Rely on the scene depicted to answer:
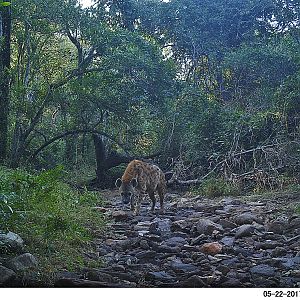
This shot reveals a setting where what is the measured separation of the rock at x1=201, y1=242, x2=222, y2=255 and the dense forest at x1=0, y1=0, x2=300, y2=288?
1470 mm

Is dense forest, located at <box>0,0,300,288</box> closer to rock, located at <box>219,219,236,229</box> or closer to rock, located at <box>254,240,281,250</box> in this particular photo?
rock, located at <box>219,219,236,229</box>

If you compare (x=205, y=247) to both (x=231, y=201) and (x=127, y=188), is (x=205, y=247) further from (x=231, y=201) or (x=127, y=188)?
(x=127, y=188)

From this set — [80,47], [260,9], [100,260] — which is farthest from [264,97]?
[80,47]

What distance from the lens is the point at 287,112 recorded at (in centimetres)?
625

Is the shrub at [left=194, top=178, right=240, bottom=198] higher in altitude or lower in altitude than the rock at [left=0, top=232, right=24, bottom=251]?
higher

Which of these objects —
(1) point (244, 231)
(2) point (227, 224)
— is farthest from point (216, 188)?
(1) point (244, 231)

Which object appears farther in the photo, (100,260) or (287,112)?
(287,112)

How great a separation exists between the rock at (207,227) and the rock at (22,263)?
1823 mm

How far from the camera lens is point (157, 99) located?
686 cm

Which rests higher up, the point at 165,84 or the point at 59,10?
the point at 59,10

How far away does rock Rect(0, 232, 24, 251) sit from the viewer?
379 centimetres

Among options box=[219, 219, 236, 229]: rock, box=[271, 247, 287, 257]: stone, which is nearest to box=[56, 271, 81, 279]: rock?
box=[271, 247, 287, 257]: stone

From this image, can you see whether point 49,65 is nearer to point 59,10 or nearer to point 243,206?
point 59,10

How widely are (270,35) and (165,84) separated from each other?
149cm
